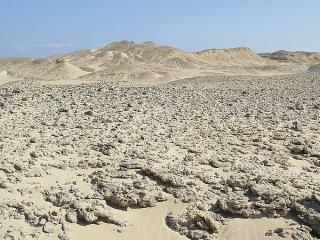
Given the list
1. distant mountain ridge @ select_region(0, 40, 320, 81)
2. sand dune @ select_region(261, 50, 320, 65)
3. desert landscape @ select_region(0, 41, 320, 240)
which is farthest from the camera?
sand dune @ select_region(261, 50, 320, 65)

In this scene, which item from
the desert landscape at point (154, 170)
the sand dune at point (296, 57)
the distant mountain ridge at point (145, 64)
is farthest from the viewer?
the sand dune at point (296, 57)

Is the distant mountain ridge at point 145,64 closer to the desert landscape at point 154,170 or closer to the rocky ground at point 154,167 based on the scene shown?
the desert landscape at point 154,170

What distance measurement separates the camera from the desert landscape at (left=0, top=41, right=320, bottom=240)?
542 cm

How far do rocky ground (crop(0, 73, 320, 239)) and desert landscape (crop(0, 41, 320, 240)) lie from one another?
1cm

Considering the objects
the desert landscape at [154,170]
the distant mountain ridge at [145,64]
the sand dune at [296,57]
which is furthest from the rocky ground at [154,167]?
the sand dune at [296,57]

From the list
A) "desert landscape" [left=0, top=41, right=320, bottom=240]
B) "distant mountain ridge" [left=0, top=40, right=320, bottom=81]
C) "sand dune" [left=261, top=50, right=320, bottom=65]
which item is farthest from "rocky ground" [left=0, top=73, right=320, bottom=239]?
"sand dune" [left=261, top=50, right=320, bottom=65]

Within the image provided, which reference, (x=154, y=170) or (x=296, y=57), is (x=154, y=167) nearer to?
(x=154, y=170)

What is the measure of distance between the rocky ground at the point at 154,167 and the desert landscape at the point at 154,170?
14mm

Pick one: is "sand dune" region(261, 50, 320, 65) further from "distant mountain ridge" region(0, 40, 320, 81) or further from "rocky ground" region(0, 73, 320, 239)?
"rocky ground" region(0, 73, 320, 239)

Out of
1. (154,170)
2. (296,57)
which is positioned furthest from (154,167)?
(296,57)

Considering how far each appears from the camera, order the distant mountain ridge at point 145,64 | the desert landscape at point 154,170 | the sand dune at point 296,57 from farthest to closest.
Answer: the sand dune at point 296,57, the distant mountain ridge at point 145,64, the desert landscape at point 154,170

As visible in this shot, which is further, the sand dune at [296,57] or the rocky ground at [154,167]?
the sand dune at [296,57]

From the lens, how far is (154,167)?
6.35 metres

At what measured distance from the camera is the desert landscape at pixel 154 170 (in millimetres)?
5418
